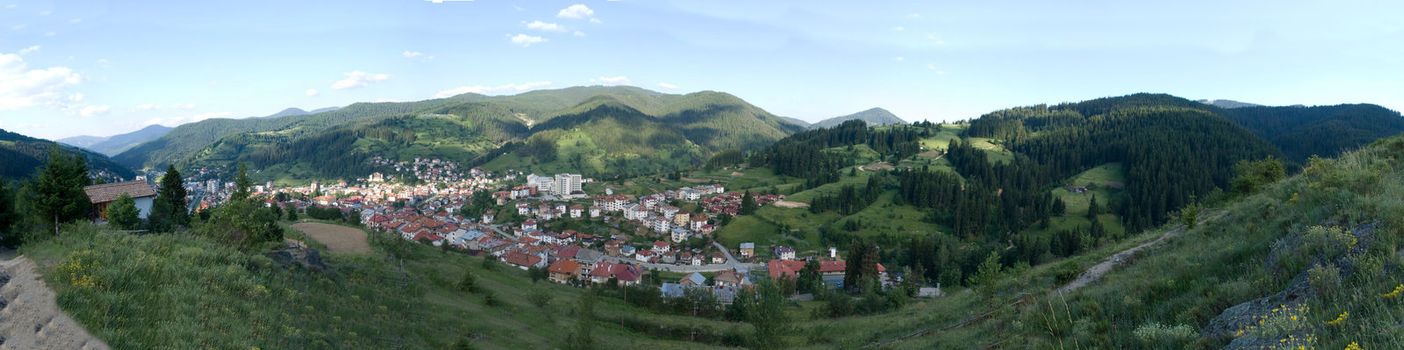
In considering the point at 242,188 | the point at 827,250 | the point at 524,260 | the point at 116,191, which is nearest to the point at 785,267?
the point at 827,250

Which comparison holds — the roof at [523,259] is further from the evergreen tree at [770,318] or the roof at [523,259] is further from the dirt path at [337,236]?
the evergreen tree at [770,318]

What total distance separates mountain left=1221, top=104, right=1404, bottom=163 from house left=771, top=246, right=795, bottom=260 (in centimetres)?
12892

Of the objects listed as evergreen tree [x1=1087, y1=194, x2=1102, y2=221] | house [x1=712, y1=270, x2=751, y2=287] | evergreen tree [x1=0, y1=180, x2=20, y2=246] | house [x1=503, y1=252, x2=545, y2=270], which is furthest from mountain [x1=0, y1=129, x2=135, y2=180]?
evergreen tree [x1=1087, y1=194, x2=1102, y2=221]

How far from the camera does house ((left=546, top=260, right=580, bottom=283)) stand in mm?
57516

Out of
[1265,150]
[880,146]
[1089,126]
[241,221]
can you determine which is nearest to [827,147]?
[880,146]

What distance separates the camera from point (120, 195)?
1210 inches

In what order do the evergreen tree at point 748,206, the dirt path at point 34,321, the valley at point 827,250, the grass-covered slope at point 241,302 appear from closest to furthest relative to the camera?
the valley at point 827,250, the dirt path at point 34,321, the grass-covered slope at point 241,302, the evergreen tree at point 748,206

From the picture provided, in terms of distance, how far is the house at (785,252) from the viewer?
76438 millimetres

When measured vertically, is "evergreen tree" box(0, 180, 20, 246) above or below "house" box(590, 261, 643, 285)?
above

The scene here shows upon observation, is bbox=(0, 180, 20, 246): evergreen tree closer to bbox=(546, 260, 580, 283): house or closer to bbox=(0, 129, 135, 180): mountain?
bbox=(546, 260, 580, 283): house

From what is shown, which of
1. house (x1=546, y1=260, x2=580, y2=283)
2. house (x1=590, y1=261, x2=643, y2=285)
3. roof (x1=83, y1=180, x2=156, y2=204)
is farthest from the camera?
house (x1=546, y1=260, x2=580, y2=283)

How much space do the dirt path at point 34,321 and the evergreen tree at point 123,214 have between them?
827 inches

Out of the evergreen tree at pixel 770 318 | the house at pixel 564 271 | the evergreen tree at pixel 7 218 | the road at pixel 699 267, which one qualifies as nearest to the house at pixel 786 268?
the road at pixel 699 267

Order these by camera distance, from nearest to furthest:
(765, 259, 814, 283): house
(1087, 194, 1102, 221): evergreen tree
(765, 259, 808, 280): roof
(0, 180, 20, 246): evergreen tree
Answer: (0, 180, 20, 246): evergreen tree, (765, 259, 814, 283): house, (765, 259, 808, 280): roof, (1087, 194, 1102, 221): evergreen tree
